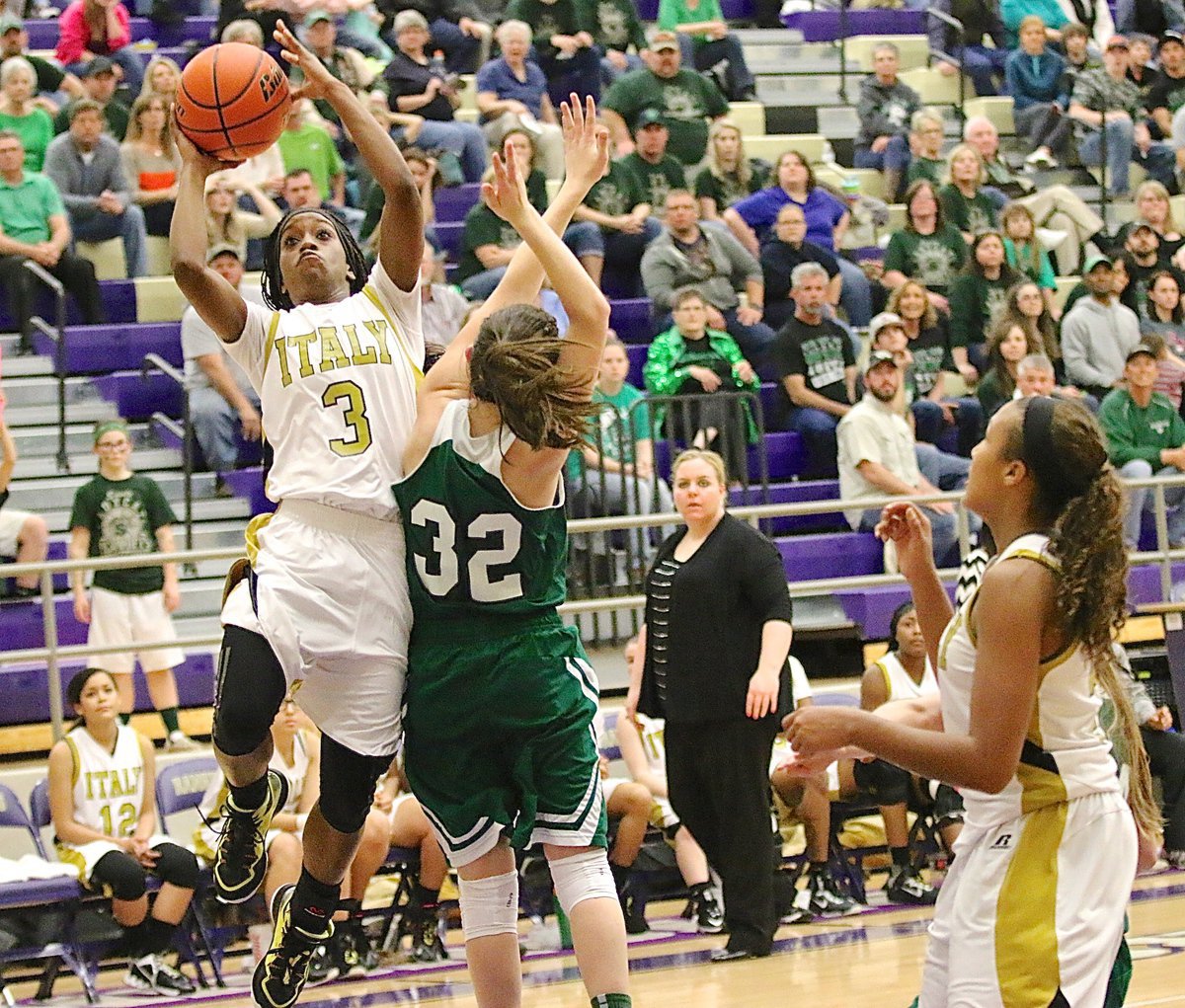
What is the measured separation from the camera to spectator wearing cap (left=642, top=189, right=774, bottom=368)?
11438mm

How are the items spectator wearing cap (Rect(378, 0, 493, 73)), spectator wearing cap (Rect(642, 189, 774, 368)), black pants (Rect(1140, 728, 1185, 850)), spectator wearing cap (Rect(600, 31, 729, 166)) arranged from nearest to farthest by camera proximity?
black pants (Rect(1140, 728, 1185, 850))
spectator wearing cap (Rect(642, 189, 774, 368))
spectator wearing cap (Rect(600, 31, 729, 166))
spectator wearing cap (Rect(378, 0, 493, 73))

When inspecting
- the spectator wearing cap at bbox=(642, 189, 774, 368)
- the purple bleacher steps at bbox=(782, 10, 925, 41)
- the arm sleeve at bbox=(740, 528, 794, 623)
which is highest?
the purple bleacher steps at bbox=(782, 10, 925, 41)

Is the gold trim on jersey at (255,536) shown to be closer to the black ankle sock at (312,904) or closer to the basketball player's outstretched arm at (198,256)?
the basketball player's outstretched arm at (198,256)

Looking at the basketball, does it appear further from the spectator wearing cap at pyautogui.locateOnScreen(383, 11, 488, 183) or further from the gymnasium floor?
the spectator wearing cap at pyautogui.locateOnScreen(383, 11, 488, 183)

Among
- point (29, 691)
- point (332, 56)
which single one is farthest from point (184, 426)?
point (332, 56)

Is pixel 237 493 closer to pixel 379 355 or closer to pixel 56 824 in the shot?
pixel 56 824

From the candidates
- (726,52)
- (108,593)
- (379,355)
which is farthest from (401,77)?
(379,355)

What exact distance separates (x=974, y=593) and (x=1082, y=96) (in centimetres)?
1255

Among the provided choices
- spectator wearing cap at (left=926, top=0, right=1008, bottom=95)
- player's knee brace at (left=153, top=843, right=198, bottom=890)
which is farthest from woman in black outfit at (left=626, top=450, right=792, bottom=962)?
spectator wearing cap at (left=926, top=0, right=1008, bottom=95)

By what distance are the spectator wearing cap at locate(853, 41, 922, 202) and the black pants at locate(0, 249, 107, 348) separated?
19.4 feet

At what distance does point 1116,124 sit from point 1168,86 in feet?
3.27

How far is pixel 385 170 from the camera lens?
15.2 feet

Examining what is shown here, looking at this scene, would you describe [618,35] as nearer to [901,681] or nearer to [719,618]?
[901,681]

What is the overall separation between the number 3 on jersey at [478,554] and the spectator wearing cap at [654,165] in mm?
7819
